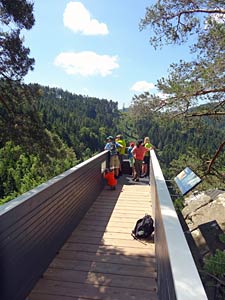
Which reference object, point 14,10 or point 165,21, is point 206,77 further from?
point 14,10

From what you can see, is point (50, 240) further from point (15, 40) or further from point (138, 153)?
point (15, 40)

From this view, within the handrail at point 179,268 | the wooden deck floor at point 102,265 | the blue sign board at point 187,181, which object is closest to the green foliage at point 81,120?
the wooden deck floor at point 102,265

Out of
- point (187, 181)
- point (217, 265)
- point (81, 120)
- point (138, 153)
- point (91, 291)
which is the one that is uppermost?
point (81, 120)

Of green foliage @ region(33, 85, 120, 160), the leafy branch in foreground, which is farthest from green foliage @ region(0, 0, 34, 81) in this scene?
green foliage @ region(33, 85, 120, 160)

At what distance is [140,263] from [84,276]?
2.49 feet

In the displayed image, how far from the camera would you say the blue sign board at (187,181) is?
11.3ft

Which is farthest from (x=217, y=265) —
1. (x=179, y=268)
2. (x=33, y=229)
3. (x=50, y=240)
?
(x=179, y=268)

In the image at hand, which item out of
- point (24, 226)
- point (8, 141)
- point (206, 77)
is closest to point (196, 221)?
point (206, 77)

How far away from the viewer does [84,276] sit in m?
3.20

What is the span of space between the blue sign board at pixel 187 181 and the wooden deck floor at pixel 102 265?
→ 1.01 m

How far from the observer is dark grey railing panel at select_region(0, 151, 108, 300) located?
228 centimetres

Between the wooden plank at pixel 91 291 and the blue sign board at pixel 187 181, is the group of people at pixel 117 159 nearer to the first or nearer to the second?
the blue sign board at pixel 187 181

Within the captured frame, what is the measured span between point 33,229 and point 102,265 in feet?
3.79

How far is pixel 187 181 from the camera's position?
12.1 feet
